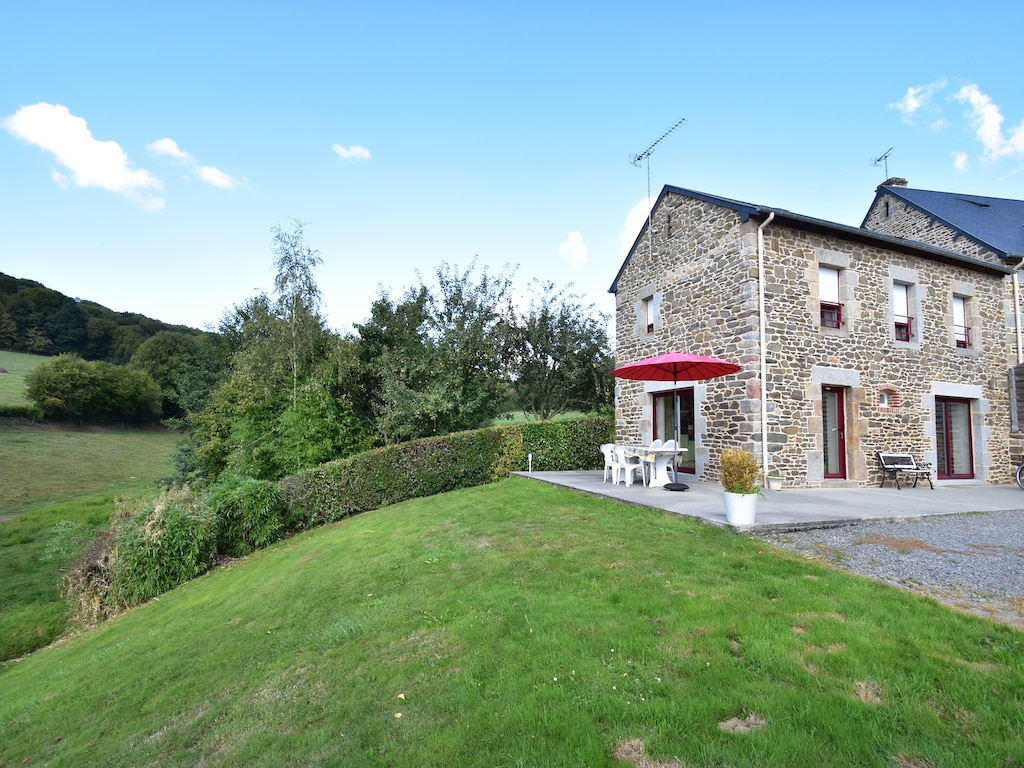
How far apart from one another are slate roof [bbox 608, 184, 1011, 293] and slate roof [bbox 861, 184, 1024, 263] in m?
0.93

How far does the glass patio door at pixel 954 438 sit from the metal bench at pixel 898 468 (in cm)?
180

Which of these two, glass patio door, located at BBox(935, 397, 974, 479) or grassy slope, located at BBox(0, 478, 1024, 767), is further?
glass patio door, located at BBox(935, 397, 974, 479)

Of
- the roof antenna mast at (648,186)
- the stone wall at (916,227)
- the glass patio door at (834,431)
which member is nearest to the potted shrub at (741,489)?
the glass patio door at (834,431)

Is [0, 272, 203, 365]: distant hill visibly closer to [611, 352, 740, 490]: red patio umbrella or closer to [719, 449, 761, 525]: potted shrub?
[611, 352, 740, 490]: red patio umbrella

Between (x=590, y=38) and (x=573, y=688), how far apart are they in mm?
12463

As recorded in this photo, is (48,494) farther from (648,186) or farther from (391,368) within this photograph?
(648,186)

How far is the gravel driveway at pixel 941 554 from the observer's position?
3.54m

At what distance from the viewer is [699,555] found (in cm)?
461

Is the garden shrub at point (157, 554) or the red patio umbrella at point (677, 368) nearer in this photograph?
the red patio umbrella at point (677, 368)

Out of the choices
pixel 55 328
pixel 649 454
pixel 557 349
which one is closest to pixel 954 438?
pixel 649 454

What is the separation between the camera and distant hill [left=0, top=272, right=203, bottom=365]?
42844 millimetres

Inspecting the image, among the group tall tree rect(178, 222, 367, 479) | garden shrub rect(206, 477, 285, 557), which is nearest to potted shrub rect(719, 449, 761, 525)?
garden shrub rect(206, 477, 285, 557)

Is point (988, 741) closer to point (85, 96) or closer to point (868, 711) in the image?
point (868, 711)

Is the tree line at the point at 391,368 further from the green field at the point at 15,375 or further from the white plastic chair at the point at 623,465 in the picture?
the green field at the point at 15,375
